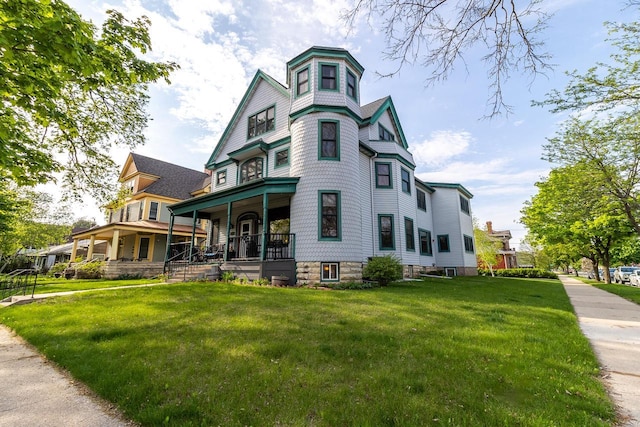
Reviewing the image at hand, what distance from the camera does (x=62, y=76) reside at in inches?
241

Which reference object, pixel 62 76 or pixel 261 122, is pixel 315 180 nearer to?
pixel 261 122

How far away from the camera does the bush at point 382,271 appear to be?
40.2 ft

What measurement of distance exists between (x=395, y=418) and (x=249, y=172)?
15503 millimetres

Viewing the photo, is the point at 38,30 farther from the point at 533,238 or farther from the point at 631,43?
the point at 533,238

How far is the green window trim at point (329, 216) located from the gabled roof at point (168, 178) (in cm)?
1790

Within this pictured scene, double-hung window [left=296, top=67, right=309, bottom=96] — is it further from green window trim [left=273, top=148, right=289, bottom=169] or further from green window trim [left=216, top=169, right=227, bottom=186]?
green window trim [left=216, top=169, right=227, bottom=186]

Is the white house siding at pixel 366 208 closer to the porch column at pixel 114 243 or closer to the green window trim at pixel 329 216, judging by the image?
the green window trim at pixel 329 216

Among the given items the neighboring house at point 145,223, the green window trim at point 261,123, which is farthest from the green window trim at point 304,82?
the neighboring house at point 145,223

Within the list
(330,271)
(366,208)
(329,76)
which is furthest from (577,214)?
(329,76)

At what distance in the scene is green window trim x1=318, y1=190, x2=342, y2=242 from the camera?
12450 mm

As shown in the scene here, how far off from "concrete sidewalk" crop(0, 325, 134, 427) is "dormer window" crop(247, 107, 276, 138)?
13837mm

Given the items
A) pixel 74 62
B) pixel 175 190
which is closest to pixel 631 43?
pixel 74 62

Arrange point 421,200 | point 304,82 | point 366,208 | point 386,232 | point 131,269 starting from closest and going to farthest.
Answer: point 304,82, point 366,208, point 386,232, point 131,269, point 421,200

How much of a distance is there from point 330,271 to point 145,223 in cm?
1787
